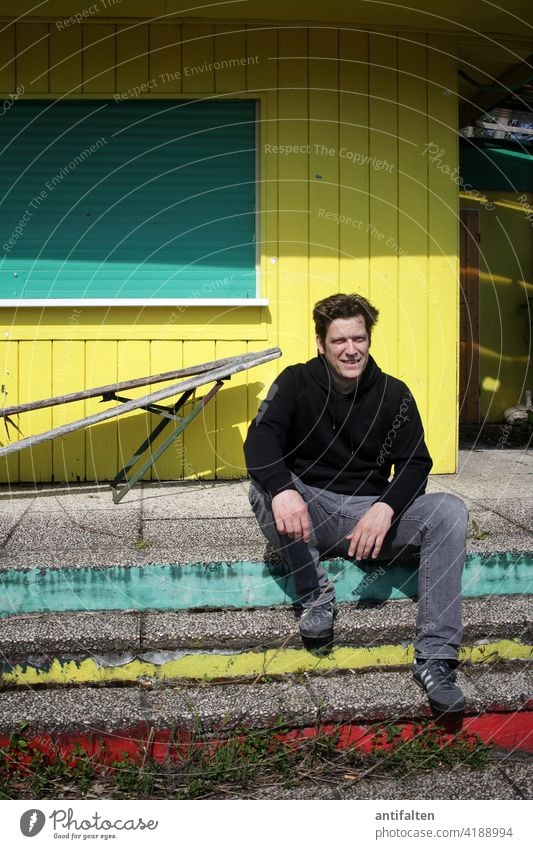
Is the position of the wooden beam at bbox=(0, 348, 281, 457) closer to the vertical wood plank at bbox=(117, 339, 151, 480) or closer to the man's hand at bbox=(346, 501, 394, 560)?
the vertical wood plank at bbox=(117, 339, 151, 480)

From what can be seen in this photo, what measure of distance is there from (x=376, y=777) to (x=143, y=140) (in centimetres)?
426

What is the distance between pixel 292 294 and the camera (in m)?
5.66

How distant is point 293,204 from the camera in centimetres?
565

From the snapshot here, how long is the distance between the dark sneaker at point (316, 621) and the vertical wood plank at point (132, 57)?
12.4 feet

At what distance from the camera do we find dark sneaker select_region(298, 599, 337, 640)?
3.27 m

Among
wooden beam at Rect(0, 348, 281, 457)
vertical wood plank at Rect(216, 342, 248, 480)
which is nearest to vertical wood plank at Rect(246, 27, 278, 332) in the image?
vertical wood plank at Rect(216, 342, 248, 480)

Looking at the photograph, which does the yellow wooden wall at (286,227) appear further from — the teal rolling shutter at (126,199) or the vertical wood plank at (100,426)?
the teal rolling shutter at (126,199)

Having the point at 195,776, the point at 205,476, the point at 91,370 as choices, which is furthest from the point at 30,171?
the point at 195,776

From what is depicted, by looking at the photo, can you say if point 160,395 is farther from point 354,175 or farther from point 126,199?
point 354,175

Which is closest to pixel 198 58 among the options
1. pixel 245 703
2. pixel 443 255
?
pixel 443 255

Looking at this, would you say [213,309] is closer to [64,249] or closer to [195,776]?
[64,249]

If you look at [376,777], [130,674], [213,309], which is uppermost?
[213,309]

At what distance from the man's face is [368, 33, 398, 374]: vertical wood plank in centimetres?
221

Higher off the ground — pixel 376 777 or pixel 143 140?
pixel 143 140
